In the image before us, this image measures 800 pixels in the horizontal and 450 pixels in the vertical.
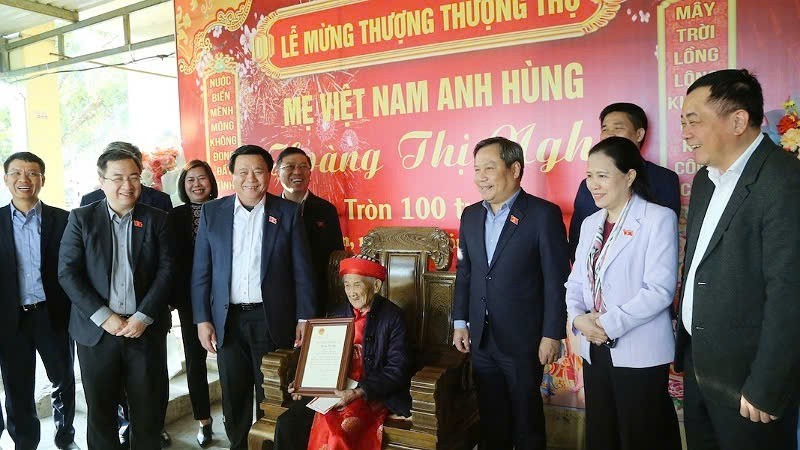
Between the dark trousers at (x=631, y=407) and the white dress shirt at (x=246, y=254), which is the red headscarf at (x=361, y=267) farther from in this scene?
the dark trousers at (x=631, y=407)

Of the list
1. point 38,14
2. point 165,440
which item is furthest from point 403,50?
point 38,14

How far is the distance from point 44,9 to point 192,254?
141 inches

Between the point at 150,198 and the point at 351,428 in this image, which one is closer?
the point at 351,428

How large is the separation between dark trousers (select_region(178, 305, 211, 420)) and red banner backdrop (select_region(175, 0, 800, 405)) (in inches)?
46.5

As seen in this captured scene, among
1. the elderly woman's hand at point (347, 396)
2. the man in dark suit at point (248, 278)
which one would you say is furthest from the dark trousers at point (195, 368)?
the elderly woman's hand at point (347, 396)

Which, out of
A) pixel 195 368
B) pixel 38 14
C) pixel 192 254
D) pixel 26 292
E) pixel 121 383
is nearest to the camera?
pixel 121 383

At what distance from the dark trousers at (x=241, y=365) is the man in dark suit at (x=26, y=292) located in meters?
1.06

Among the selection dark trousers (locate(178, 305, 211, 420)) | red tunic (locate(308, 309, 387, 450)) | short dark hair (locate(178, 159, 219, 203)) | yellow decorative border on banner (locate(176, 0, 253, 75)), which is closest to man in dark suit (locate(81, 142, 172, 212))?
short dark hair (locate(178, 159, 219, 203))

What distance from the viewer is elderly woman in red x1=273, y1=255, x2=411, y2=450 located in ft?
6.97

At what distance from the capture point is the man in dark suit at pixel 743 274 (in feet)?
4.51

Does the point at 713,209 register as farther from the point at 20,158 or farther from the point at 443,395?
the point at 20,158

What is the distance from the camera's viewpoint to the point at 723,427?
Answer: 1.54m

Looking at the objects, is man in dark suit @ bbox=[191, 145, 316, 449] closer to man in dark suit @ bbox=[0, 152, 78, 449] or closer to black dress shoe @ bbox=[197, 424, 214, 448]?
black dress shoe @ bbox=[197, 424, 214, 448]

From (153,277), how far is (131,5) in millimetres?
3434
